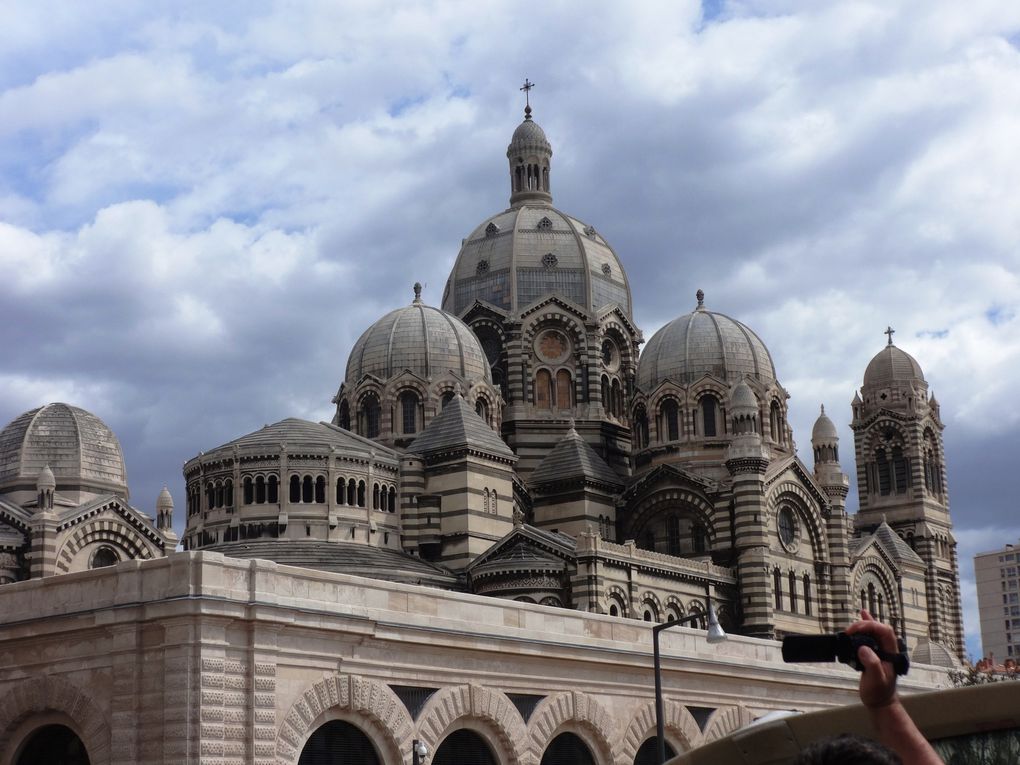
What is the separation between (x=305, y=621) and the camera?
31.9 m

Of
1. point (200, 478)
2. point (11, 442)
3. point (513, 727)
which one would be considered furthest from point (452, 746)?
point (11, 442)

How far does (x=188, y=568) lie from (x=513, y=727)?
30.1 feet

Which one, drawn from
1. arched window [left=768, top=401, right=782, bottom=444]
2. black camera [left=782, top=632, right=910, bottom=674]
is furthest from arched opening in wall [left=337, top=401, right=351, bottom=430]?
black camera [left=782, top=632, right=910, bottom=674]

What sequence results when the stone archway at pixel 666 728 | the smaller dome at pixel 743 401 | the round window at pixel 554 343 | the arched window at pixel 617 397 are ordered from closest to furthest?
the stone archway at pixel 666 728 < the smaller dome at pixel 743 401 < the round window at pixel 554 343 < the arched window at pixel 617 397

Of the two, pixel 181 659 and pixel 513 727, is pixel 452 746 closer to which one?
pixel 513 727

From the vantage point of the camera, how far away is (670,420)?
75.8 m

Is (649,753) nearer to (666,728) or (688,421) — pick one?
(666,728)

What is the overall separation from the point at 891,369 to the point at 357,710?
65.5 metres

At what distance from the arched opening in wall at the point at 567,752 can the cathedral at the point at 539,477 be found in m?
17.6

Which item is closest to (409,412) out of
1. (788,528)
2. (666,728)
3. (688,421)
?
(688,421)

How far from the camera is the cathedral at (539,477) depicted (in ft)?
206

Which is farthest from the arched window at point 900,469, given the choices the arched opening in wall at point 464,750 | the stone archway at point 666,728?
the arched opening in wall at point 464,750

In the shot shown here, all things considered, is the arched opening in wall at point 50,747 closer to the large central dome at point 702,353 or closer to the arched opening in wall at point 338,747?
the arched opening in wall at point 338,747

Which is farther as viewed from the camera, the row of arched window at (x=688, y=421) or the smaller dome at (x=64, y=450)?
the row of arched window at (x=688, y=421)
